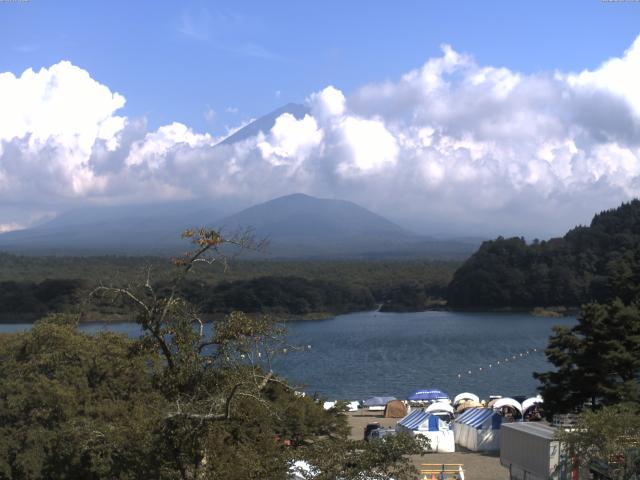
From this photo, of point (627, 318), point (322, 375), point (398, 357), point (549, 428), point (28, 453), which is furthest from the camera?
point (398, 357)

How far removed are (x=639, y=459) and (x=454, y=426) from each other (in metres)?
9.03

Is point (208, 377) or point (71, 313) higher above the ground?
point (71, 313)

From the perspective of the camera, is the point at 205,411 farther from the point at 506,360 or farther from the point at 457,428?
the point at 506,360

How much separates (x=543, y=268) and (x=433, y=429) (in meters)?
51.5

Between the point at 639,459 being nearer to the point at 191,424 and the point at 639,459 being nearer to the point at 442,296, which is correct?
the point at 191,424

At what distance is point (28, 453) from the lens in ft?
33.5

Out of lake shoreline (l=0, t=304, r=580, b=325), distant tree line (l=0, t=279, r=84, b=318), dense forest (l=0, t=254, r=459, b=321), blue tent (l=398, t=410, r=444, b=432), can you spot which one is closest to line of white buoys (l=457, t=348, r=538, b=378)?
dense forest (l=0, t=254, r=459, b=321)

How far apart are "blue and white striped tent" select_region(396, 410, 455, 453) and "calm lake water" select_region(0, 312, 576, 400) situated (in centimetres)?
391

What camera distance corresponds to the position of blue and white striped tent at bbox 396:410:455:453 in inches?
635

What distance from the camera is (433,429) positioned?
54.1 ft

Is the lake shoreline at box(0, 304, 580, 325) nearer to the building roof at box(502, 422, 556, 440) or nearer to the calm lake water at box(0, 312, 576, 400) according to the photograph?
the calm lake water at box(0, 312, 576, 400)

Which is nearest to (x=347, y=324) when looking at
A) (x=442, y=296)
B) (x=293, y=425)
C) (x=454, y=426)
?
(x=442, y=296)

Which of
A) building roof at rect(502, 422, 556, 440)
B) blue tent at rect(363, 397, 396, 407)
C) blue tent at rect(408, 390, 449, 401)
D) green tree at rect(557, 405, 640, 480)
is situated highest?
green tree at rect(557, 405, 640, 480)

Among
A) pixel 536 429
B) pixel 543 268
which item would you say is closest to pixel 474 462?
pixel 536 429
